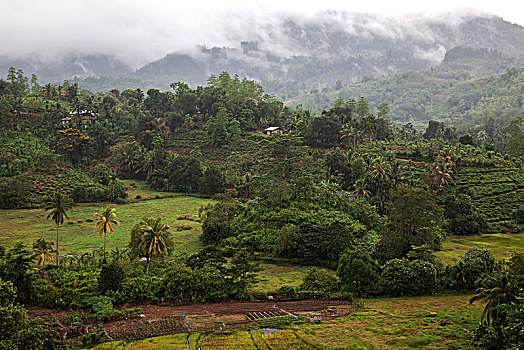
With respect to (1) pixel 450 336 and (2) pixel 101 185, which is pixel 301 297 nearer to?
(1) pixel 450 336

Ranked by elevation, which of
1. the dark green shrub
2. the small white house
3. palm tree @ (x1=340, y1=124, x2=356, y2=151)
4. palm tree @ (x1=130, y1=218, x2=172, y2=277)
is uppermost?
the small white house

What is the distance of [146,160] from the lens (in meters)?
81.5

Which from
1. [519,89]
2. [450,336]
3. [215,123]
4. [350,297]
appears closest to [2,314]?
[350,297]

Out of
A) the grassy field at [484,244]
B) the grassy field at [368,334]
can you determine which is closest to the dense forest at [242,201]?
the grassy field at [484,244]

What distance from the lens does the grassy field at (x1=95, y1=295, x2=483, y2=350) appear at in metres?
23.4

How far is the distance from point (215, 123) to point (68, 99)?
49327 mm

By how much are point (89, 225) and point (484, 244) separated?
55.3 m

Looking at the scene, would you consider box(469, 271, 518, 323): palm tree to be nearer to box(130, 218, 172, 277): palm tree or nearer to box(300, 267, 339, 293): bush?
box(300, 267, 339, 293): bush

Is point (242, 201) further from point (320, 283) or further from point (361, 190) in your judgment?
point (320, 283)

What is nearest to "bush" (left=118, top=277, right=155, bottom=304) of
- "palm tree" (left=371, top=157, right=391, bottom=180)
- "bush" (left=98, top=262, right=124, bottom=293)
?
"bush" (left=98, top=262, right=124, bottom=293)

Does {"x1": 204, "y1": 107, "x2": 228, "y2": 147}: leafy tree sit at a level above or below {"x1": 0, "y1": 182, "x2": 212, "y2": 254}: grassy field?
above

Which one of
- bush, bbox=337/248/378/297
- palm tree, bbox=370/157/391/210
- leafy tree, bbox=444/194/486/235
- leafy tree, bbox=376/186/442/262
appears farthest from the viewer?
palm tree, bbox=370/157/391/210

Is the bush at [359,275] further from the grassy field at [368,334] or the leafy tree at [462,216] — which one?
the leafy tree at [462,216]

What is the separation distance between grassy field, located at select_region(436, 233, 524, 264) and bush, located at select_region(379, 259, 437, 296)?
945 cm
